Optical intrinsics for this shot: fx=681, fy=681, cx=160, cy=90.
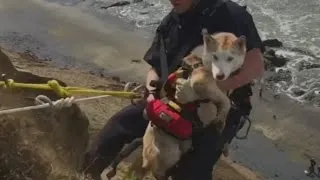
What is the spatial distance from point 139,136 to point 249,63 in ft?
3.31

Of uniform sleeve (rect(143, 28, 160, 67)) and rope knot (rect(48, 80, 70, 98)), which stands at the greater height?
uniform sleeve (rect(143, 28, 160, 67))

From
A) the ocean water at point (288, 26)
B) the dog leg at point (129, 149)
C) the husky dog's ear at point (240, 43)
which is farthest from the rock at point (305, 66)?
the husky dog's ear at point (240, 43)

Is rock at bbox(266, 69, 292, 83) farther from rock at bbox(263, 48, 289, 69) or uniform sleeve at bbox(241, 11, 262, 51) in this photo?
uniform sleeve at bbox(241, 11, 262, 51)

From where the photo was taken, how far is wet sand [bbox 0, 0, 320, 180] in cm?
1052

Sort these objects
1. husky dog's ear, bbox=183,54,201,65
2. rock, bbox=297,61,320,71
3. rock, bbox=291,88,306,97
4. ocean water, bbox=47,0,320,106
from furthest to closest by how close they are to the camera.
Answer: rock, bbox=297,61,320,71 → ocean water, bbox=47,0,320,106 → rock, bbox=291,88,306,97 → husky dog's ear, bbox=183,54,201,65

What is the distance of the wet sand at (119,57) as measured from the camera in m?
Result: 10.5

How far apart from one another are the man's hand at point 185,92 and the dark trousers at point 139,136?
0.25 metres

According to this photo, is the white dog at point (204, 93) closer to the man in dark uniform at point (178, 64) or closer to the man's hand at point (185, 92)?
the man's hand at point (185, 92)

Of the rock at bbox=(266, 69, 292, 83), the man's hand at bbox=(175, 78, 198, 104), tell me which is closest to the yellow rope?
the man's hand at bbox=(175, 78, 198, 104)

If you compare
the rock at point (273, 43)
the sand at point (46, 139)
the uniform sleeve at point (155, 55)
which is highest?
the uniform sleeve at point (155, 55)

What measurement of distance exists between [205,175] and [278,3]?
12.7 m

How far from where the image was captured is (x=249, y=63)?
15.4 feet

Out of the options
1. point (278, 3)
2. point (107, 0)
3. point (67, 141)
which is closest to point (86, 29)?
point (107, 0)

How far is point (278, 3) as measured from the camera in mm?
16906
